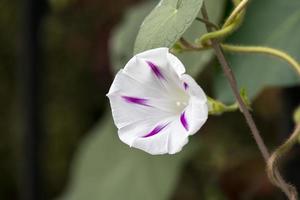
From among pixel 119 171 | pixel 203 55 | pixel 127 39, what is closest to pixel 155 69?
pixel 203 55

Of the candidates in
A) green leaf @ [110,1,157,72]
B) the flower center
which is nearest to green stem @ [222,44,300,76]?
the flower center

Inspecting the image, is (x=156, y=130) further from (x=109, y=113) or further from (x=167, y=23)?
(x=109, y=113)

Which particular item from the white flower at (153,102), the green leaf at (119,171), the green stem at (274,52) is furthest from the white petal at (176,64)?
the green leaf at (119,171)

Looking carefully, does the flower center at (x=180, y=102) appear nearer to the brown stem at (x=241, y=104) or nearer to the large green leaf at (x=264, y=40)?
the brown stem at (x=241, y=104)

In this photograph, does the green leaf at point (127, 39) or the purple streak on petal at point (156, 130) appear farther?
the green leaf at point (127, 39)

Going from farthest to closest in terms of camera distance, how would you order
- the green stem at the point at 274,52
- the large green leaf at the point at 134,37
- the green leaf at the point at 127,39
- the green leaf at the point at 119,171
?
the green leaf at the point at 119,171 → the green leaf at the point at 127,39 → the large green leaf at the point at 134,37 → the green stem at the point at 274,52

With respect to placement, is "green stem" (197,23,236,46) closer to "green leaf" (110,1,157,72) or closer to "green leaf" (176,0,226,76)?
"green leaf" (176,0,226,76)
